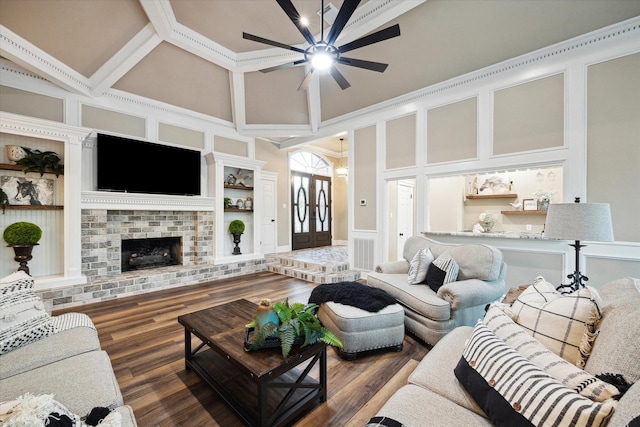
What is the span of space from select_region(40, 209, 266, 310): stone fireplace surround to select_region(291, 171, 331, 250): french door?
2.15 m

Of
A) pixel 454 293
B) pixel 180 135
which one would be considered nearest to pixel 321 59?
pixel 454 293

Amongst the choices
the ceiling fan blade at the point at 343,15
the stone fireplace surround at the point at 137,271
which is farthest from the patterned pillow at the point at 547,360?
the stone fireplace surround at the point at 137,271

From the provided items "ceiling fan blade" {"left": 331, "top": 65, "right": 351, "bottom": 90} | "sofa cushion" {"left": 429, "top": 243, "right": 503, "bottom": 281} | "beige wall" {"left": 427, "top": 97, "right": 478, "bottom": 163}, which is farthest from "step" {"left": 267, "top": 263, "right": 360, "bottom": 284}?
"ceiling fan blade" {"left": 331, "top": 65, "right": 351, "bottom": 90}

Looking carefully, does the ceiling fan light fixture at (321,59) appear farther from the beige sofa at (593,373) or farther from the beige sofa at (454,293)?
the beige sofa at (593,373)

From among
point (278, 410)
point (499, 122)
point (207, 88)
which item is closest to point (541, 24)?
point (499, 122)

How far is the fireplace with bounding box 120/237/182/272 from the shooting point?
16.2ft

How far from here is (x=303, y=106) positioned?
5770mm

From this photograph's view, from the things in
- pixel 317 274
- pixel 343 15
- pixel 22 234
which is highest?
pixel 343 15

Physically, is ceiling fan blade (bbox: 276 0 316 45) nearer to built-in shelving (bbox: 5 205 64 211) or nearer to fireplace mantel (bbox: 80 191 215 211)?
fireplace mantel (bbox: 80 191 215 211)

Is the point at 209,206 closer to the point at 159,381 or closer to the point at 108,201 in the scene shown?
the point at 108,201

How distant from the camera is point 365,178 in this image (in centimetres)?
536

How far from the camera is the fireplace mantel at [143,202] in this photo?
4.24m

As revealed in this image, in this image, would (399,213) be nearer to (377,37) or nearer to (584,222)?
(584,222)

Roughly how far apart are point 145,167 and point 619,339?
5.81m
